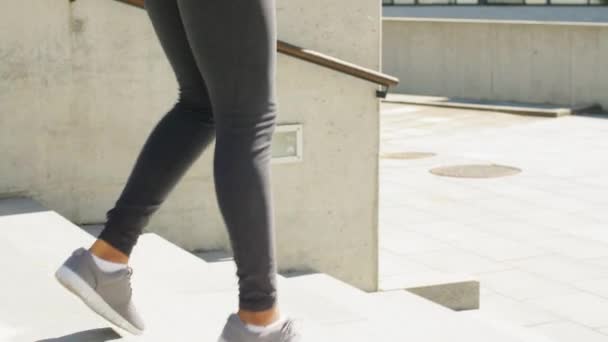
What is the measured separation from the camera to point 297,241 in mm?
6066

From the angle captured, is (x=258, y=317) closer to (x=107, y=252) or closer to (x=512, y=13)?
(x=107, y=252)

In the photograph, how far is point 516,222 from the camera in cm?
854

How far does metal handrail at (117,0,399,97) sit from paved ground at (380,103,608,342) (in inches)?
49.4

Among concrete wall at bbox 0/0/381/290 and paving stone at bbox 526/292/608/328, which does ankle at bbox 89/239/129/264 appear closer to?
concrete wall at bbox 0/0/381/290

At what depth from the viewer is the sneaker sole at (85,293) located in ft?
9.27

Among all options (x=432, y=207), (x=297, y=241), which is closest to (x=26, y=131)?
(x=297, y=241)

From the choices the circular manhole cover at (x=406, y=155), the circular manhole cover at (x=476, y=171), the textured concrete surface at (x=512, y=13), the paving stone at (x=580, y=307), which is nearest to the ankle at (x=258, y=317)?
the paving stone at (x=580, y=307)

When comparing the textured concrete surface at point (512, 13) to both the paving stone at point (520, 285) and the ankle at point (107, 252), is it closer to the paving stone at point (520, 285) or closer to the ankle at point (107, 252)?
the paving stone at point (520, 285)

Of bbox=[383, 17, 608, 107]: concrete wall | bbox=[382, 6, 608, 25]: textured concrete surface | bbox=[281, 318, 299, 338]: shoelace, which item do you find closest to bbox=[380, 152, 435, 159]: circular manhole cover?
bbox=[383, 17, 608, 107]: concrete wall

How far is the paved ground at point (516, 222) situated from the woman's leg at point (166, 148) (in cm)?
325

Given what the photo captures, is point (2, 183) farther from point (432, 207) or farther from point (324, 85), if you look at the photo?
point (432, 207)

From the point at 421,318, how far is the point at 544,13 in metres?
21.4

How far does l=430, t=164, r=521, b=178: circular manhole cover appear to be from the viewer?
1092cm

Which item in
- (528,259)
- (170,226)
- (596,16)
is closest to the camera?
(170,226)
